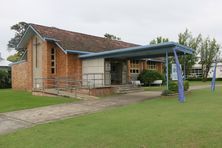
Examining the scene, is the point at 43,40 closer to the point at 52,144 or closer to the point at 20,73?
the point at 20,73

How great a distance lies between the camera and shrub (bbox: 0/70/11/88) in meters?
30.5

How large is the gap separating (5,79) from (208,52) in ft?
109

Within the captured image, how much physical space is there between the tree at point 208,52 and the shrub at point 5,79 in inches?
1244

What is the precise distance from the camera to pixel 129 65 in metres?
25.0

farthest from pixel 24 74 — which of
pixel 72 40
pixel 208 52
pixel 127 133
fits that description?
pixel 208 52

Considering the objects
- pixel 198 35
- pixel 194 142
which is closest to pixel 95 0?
pixel 194 142

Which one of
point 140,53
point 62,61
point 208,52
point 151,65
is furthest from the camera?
point 208,52

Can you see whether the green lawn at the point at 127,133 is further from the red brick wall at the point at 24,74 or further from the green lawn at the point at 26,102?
the red brick wall at the point at 24,74

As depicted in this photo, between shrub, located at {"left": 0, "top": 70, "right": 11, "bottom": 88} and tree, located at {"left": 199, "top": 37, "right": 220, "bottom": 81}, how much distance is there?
31605 mm

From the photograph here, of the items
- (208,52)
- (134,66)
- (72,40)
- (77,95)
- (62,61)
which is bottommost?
(77,95)

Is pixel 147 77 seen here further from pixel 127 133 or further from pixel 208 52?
pixel 208 52

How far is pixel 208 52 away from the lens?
42250mm

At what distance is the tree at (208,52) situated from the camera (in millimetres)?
42094

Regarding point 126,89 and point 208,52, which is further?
point 208,52
